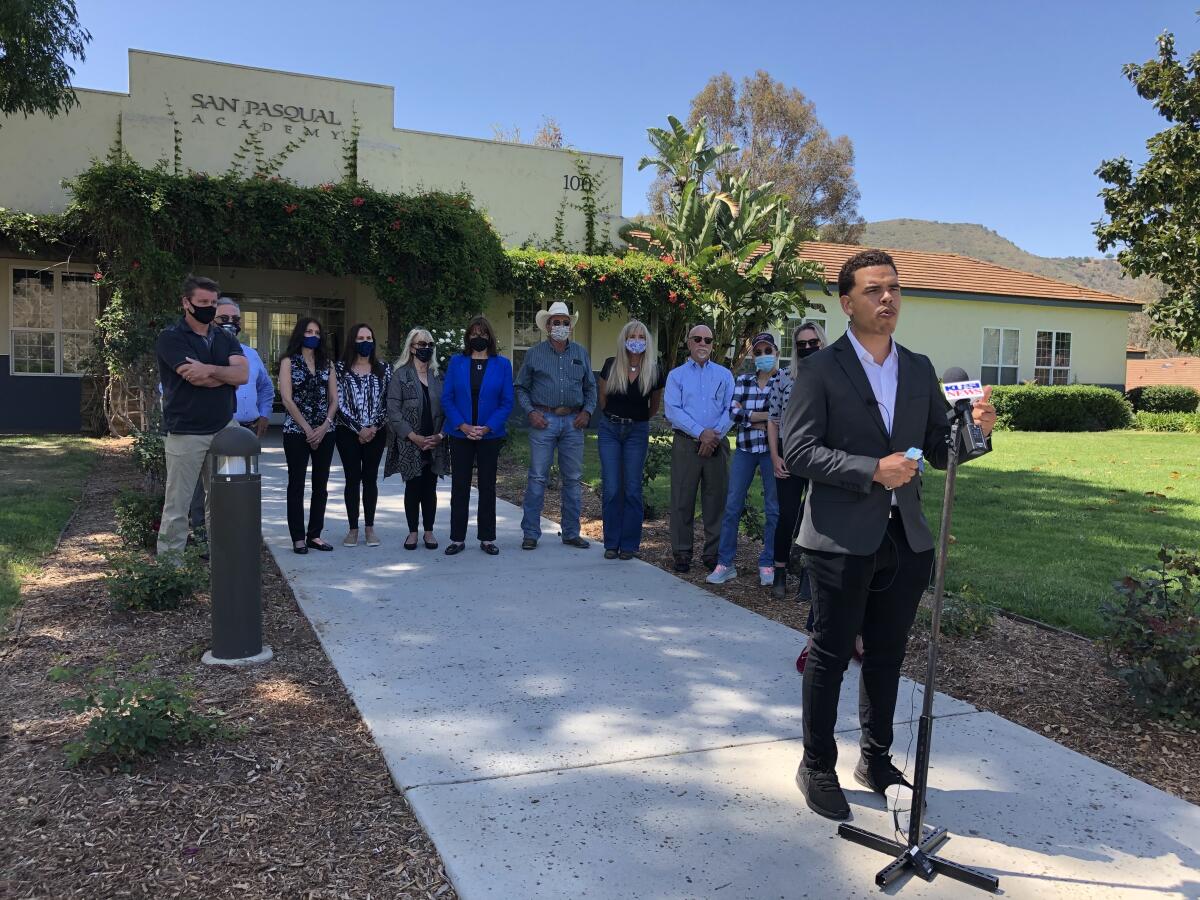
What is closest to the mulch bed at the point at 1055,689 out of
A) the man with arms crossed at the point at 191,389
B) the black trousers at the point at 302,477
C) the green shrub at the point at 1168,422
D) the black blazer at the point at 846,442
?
the black blazer at the point at 846,442

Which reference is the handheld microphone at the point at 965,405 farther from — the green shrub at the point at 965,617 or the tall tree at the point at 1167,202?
the tall tree at the point at 1167,202

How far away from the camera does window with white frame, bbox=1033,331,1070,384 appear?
29047 millimetres

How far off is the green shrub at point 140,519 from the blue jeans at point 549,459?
2975 millimetres

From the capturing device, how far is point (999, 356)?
28.5m

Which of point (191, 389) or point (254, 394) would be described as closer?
point (191, 389)

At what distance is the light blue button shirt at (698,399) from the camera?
710 cm

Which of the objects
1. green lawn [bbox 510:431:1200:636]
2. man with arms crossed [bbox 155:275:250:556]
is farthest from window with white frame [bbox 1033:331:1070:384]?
man with arms crossed [bbox 155:275:250:556]

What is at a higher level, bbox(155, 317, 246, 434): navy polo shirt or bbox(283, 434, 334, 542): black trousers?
bbox(155, 317, 246, 434): navy polo shirt

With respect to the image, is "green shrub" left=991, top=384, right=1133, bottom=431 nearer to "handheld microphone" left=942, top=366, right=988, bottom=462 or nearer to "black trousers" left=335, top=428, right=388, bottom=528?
"black trousers" left=335, top=428, right=388, bottom=528

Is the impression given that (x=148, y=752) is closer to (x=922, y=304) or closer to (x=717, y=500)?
(x=717, y=500)

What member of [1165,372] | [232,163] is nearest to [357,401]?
[232,163]

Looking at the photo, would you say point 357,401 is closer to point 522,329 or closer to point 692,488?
point 692,488

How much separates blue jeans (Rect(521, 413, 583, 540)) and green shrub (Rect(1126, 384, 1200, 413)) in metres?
27.5

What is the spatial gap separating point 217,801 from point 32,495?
784 cm
